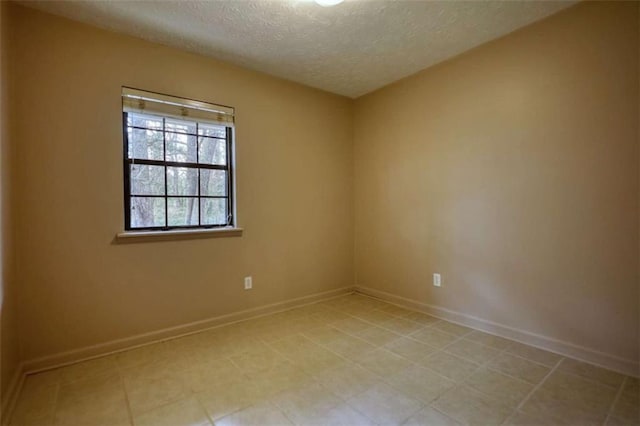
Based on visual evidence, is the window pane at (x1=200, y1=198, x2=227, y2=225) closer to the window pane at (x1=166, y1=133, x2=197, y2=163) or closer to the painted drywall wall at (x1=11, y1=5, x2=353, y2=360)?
the painted drywall wall at (x1=11, y1=5, x2=353, y2=360)

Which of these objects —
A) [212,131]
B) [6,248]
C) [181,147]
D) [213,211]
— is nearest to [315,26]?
[212,131]

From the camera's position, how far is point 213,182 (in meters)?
2.98

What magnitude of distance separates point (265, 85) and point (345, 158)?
129 cm

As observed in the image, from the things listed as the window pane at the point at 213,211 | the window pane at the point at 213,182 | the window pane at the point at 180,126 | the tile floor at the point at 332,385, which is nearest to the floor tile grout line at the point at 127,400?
the tile floor at the point at 332,385

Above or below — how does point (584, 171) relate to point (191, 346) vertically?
above

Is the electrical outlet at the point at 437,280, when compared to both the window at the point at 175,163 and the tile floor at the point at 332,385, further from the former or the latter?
the window at the point at 175,163

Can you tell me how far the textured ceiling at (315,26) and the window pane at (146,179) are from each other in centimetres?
103

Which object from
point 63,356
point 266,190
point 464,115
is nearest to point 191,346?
point 63,356

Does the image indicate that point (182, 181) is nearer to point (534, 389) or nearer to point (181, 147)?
point (181, 147)

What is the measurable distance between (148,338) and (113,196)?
1160mm

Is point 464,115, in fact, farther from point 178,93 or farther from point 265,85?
point 178,93

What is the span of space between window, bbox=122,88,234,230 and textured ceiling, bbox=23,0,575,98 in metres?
0.50

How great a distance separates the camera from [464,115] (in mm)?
2881

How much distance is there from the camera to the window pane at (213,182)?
292 cm
